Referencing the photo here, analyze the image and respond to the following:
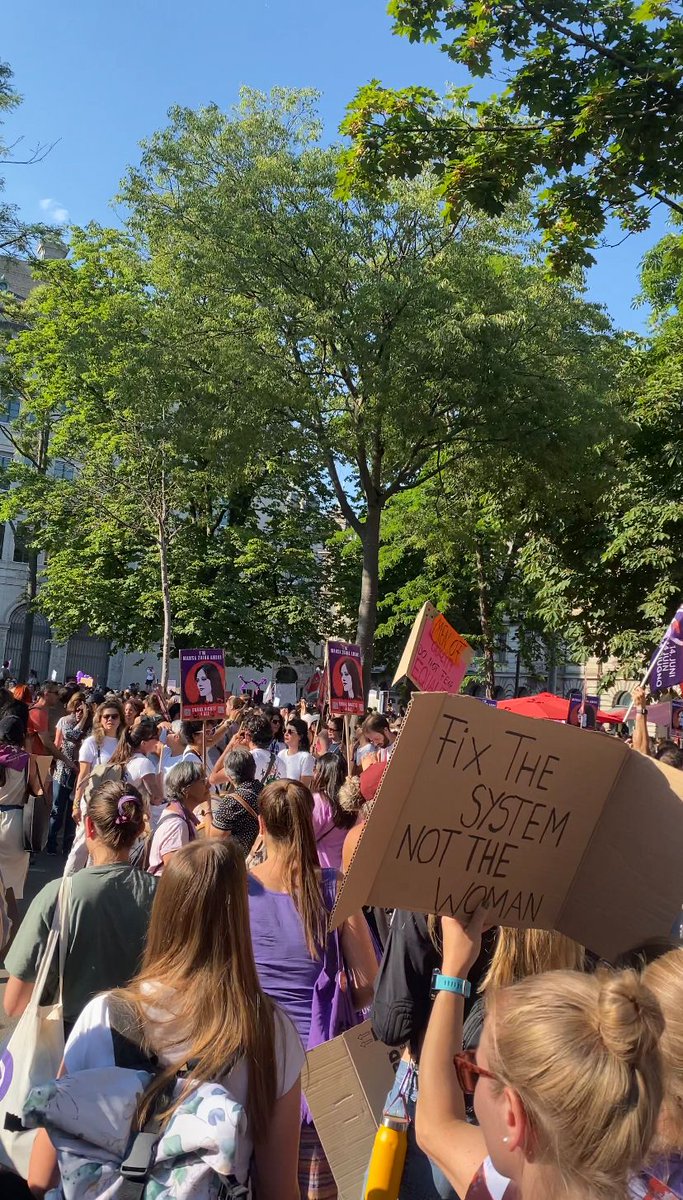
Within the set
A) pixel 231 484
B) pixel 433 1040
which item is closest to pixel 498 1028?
pixel 433 1040

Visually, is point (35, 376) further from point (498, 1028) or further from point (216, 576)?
point (498, 1028)

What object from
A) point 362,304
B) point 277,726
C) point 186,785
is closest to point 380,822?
point 186,785

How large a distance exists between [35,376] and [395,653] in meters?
20.3

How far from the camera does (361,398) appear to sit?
1802 centimetres

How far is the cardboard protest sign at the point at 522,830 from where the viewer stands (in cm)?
236

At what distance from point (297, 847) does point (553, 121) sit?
6.28 m

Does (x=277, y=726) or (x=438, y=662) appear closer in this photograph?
(x=438, y=662)

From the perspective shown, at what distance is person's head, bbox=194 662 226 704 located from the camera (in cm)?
1137

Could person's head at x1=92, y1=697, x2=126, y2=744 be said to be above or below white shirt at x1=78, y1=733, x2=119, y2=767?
above

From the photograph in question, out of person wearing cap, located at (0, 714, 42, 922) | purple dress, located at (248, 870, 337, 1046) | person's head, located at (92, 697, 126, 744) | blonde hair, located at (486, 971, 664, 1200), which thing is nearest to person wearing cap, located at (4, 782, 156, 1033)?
purple dress, located at (248, 870, 337, 1046)

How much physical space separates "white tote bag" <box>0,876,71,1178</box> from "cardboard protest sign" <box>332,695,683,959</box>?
1116mm

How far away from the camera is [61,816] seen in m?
14.1

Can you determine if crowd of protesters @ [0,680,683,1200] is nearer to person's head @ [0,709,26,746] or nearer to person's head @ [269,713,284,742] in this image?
person's head @ [0,709,26,746]

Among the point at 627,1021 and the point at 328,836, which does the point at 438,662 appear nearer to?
the point at 328,836
